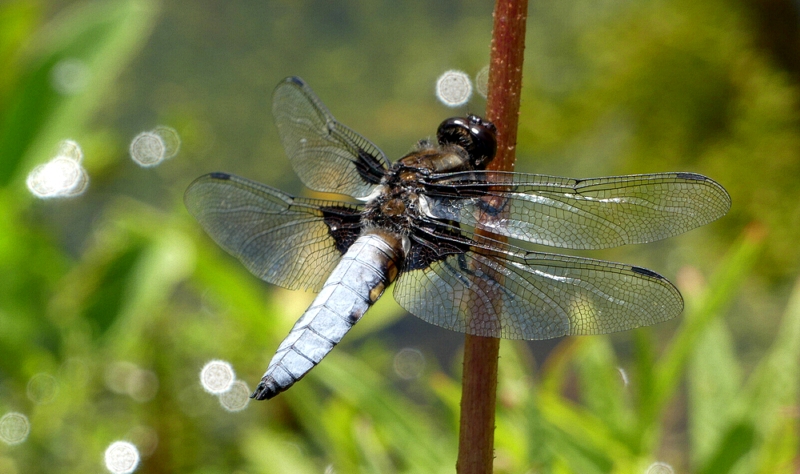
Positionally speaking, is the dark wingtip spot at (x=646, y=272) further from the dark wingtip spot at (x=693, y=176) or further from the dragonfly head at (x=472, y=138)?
the dragonfly head at (x=472, y=138)

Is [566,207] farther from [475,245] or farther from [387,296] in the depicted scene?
[387,296]

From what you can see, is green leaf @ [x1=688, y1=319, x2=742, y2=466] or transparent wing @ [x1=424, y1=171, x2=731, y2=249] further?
green leaf @ [x1=688, y1=319, x2=742, y2=466]

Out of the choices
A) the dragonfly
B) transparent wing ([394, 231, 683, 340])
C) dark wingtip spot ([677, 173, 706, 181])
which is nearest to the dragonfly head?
the dragonfly

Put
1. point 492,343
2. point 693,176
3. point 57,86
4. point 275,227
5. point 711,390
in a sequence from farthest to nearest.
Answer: point 57,86
point 711,390
point 275,227
point 693,176
point 492,343

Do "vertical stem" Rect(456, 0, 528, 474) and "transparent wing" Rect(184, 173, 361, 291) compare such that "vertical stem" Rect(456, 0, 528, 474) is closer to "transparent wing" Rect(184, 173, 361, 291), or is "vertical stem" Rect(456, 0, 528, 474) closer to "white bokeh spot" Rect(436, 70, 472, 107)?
"transparent wing" Rect(184, 173, 361, 291)

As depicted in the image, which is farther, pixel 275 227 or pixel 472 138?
pixel 275 227

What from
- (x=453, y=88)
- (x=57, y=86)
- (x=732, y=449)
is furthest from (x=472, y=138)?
(x=453, y=88)

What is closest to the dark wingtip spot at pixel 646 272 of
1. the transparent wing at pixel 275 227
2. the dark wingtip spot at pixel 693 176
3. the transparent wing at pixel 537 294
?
the transparent wing at pixel 537 294

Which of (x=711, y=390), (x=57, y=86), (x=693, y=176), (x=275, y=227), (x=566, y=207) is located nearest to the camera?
(x=693, y=176)
